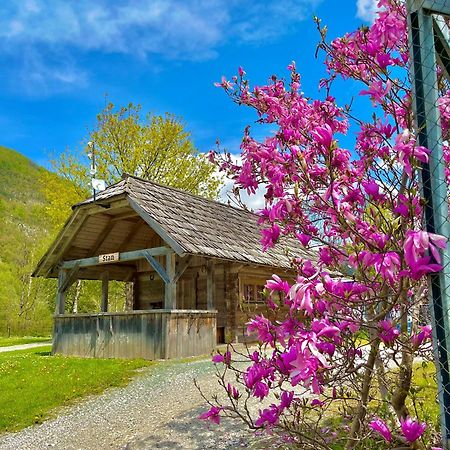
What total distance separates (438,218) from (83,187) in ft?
78.9

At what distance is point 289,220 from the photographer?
3.16 m

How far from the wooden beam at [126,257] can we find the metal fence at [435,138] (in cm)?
1017

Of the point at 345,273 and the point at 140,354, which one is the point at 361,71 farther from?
the point at 140,354

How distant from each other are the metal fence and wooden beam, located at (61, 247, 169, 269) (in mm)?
10175

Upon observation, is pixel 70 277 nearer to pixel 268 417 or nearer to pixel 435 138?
pixel 268 417

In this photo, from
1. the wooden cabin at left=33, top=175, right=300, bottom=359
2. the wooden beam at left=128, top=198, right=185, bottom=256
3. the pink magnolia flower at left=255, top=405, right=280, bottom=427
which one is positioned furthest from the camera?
the wooden cabin at left=33, top=175, right=300, bottom=359

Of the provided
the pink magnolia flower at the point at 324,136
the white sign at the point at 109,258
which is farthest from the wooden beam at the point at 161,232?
Result: the pink magnolia flower at the point at 324,136

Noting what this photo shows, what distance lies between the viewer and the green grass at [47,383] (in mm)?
7410

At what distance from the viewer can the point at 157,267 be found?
12.4 meters

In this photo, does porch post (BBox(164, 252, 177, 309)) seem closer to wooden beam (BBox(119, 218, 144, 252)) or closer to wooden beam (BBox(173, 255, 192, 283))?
wooden beam (BBox(173, 255, 192, 283))

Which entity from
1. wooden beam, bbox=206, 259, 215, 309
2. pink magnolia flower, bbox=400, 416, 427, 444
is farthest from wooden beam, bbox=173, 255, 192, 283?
pink magnolia flower, bbox=400, 416, 427, 444

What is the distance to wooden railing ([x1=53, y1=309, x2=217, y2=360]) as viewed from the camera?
11961 mm

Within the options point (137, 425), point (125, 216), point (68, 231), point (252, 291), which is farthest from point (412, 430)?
point (252, 291)

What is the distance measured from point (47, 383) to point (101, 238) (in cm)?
696
